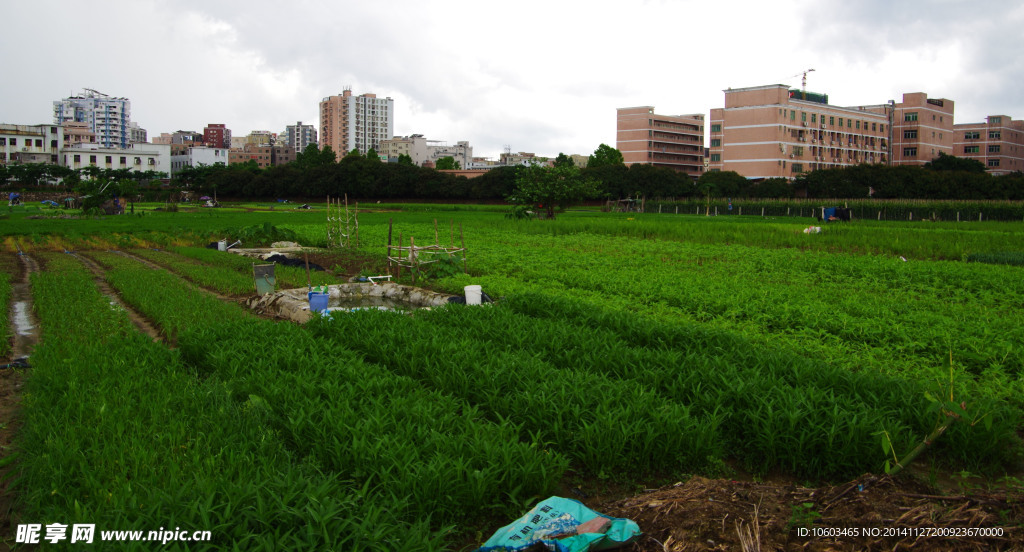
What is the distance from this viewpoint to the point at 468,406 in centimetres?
510

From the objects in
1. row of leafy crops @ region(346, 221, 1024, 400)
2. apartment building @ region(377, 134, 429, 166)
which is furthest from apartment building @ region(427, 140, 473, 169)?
row of leafy crops @ region(346, 221, 1024, 400)

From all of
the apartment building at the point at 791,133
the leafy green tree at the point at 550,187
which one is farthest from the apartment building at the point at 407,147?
the leafy green tree at the point at 550,187

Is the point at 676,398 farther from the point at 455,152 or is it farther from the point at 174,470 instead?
the point at 455,152

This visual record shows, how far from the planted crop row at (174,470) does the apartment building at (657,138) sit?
314 ft

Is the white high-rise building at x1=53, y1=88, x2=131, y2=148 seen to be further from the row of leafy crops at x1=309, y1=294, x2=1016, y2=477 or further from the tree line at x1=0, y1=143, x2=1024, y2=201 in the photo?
the row of leafy crops at x1=309, y1=294, x2=1016, y2=477

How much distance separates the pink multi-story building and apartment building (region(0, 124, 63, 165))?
132586 millimetres

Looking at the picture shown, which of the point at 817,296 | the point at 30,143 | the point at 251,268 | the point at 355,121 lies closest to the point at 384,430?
the point at 817,296

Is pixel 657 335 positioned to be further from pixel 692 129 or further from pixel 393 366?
pixel 692 129

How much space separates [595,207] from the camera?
6888 centimetres

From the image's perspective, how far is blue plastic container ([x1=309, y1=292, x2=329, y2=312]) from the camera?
10570 mm

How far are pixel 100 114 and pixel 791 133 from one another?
599ft

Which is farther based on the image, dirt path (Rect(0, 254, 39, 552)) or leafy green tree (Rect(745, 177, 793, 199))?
leafy green tree (Rect(745, 177, 793, 199))

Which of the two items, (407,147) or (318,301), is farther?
(407,147)
